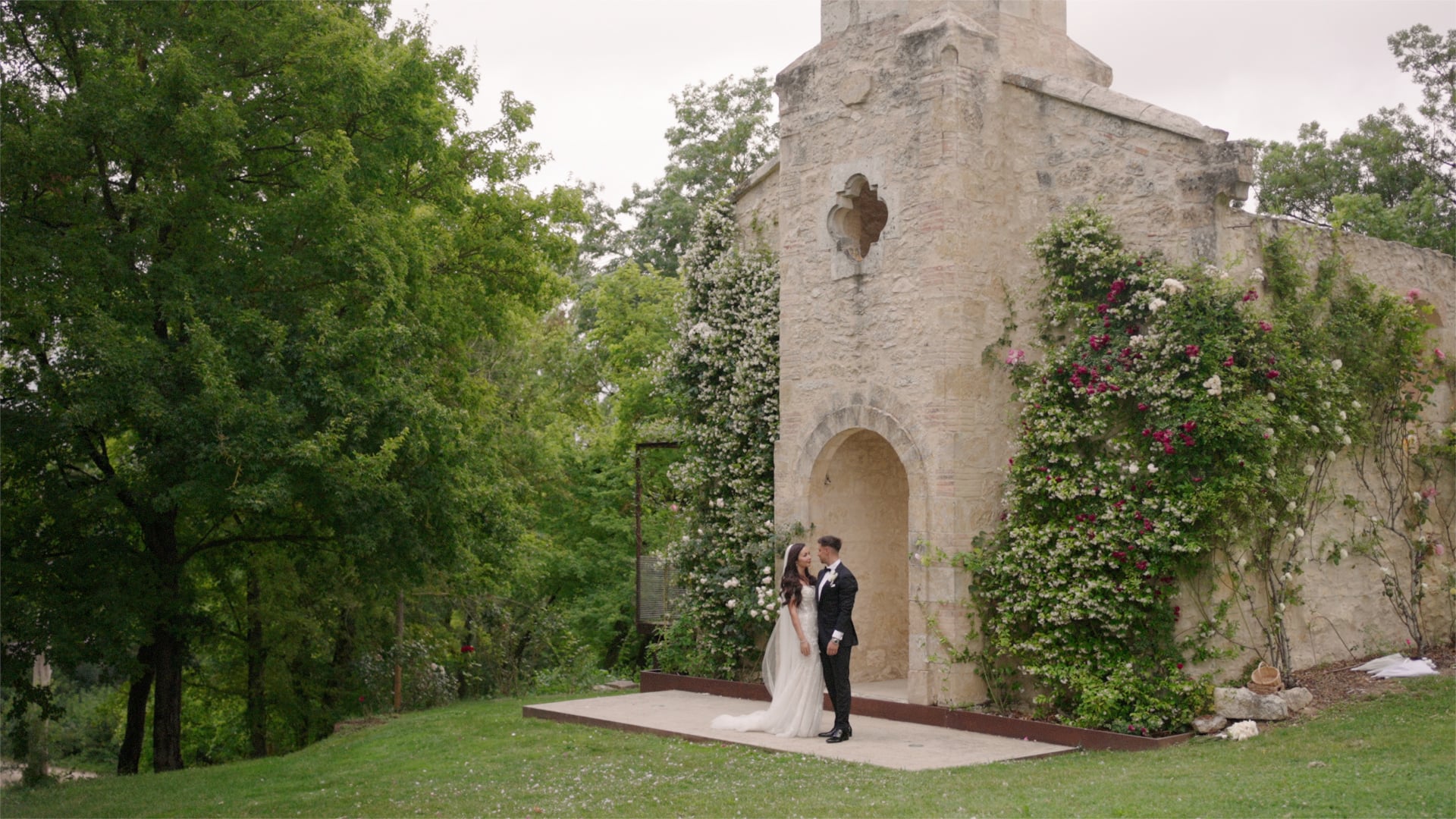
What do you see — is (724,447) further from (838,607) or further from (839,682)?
(839,682)

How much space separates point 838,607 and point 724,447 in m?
4.06

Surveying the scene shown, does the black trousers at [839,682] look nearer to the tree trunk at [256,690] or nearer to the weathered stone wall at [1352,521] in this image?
the weathered stone wall at [1352,521]

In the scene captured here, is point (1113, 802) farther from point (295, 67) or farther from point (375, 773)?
point (295, 67)

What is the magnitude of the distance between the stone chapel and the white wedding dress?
132 cm

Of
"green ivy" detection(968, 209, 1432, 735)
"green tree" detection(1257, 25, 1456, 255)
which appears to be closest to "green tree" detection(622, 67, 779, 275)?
"green tree" detection(1257, 25, 1456, 255)

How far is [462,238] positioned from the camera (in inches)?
720

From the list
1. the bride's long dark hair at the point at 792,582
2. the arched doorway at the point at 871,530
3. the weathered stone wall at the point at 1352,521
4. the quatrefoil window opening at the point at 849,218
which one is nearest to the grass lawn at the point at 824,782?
the weathered stone wall at the point at 1352,521

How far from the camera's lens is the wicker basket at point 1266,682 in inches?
406

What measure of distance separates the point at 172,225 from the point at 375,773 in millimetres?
6150

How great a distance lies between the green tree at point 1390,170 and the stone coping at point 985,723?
15.9 m

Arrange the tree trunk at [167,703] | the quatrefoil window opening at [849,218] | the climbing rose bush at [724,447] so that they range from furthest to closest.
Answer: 1. the tree trunk at [167,703]
2. the climbing rose bush at [724,447]
3. the quatrefoil window opening at [849,218]

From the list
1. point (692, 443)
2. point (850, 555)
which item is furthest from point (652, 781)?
point (692, 443)

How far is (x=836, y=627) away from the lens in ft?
34.7

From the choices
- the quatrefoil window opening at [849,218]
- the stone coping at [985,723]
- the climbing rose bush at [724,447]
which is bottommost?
the stone coping at [985,723]
